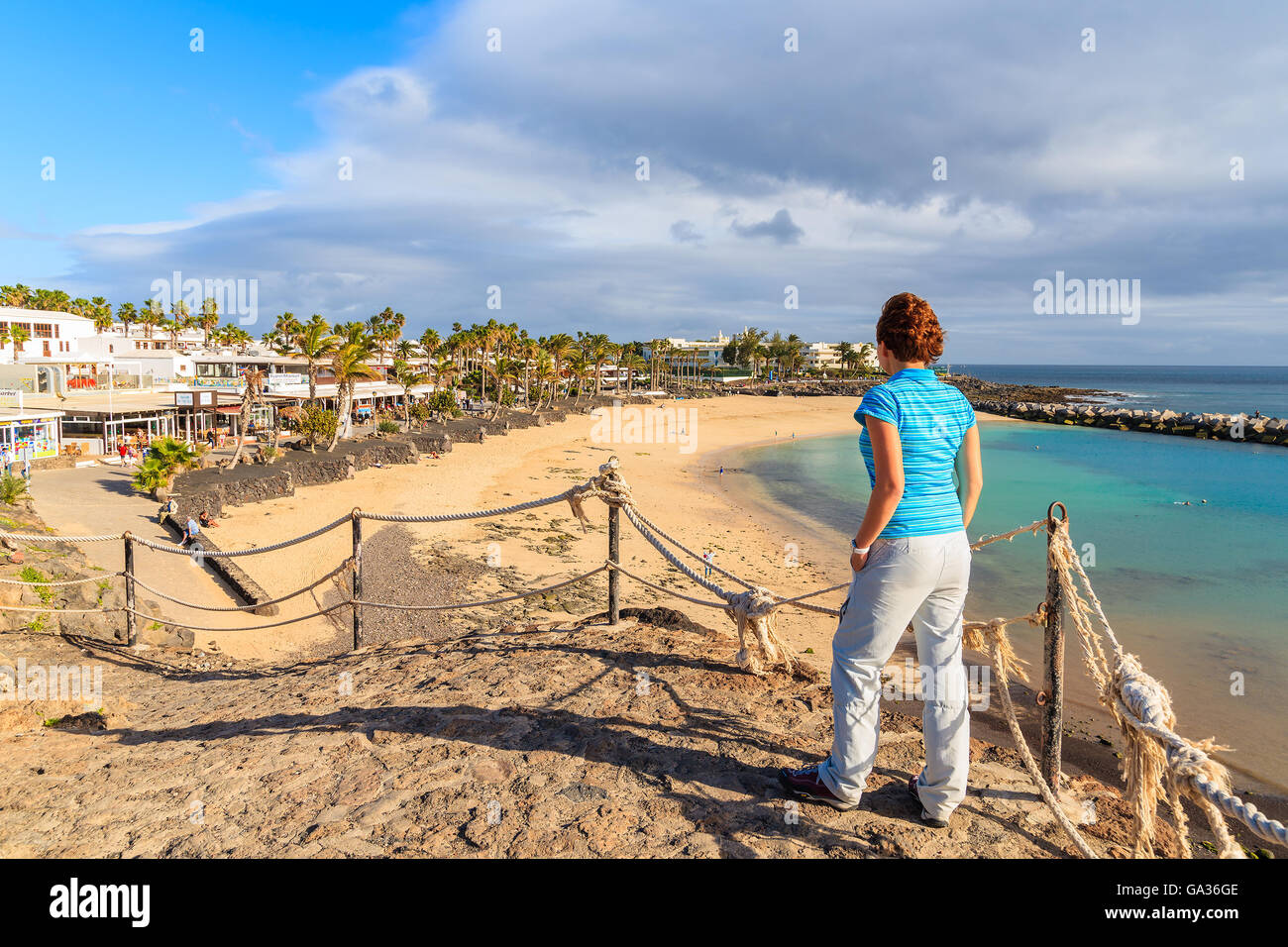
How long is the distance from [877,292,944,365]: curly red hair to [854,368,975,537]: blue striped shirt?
0.39 ft

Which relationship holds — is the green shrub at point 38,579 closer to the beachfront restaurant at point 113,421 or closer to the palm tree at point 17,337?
the beachfront restaurant at point 113,421

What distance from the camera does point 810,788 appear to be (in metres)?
3.29

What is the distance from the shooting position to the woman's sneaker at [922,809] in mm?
3146

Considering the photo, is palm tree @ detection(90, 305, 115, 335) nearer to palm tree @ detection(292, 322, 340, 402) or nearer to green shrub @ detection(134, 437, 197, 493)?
palm tree @ detection(292, 322, 340, 402)

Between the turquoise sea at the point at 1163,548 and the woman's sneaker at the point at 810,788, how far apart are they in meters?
9.19

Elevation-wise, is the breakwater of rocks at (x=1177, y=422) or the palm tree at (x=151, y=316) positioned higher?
the palm tree at (x=151, y=316)

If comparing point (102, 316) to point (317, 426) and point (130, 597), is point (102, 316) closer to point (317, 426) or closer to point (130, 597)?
point (317, 426)

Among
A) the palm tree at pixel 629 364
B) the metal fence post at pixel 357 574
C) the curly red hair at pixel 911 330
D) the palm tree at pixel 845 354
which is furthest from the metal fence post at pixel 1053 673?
the palm tree at pixel 845 354

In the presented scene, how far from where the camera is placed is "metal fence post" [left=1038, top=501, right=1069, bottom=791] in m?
3.30

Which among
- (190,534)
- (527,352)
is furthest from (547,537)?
(527,352)

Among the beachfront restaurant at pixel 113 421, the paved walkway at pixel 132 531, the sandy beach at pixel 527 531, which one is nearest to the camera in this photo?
the paved walkway at pixel 132 531

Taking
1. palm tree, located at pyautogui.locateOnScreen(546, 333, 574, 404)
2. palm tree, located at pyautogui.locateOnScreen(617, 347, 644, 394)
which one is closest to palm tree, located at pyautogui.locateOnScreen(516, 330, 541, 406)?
palm tree, located at pyautogui.locateOnScreen(546, 333, 574, 404)
